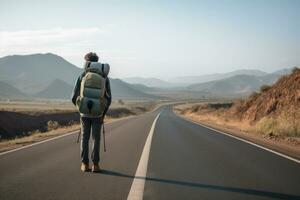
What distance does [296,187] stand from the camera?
24.5ft

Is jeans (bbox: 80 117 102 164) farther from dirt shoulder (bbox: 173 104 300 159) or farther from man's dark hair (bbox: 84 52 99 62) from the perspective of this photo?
dirt shoulder (bbox: 173 104 300 159)

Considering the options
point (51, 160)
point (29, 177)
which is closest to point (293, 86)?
point (51, 160)

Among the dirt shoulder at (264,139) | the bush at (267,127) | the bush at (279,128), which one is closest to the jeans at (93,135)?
the dirt shoulder at (264,139)

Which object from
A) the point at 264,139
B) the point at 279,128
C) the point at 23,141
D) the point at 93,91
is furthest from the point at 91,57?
the point at 279,128

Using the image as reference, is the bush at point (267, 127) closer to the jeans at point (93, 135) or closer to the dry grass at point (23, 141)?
the dry grass at point (23, 141)

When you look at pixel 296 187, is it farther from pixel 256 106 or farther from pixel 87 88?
pixel 256 106

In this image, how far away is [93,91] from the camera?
834 cm

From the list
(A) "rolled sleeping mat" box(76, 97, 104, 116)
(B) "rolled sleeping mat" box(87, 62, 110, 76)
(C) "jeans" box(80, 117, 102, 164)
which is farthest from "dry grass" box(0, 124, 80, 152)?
(B) "rolled sleeping mat" box(87, 62, 110, 76)

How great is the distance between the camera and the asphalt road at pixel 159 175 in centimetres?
689

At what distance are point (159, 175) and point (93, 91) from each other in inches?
79.5

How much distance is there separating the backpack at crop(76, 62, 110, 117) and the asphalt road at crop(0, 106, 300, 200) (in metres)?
1.23

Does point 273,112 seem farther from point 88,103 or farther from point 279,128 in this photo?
point 88,103

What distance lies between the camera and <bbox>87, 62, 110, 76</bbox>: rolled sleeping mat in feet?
27.6

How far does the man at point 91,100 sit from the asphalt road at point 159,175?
0.57 m
